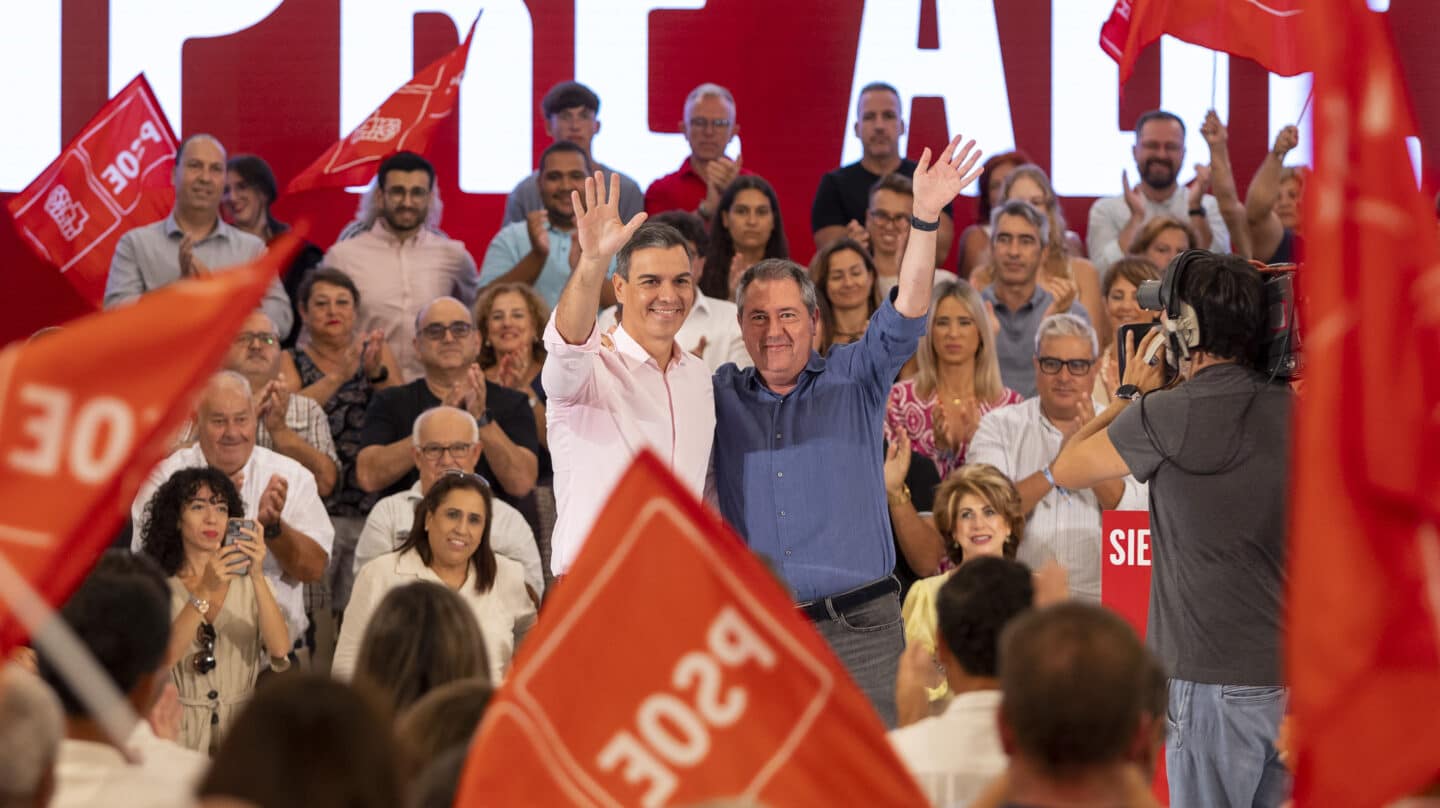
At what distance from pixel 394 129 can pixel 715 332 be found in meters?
2.25

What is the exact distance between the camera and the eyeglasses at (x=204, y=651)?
20.1 ft

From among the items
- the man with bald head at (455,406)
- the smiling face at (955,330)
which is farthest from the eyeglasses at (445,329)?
the smiling face at (955,330)

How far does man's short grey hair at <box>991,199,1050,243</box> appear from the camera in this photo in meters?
8.06

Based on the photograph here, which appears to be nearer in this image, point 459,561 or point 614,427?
point 614,427

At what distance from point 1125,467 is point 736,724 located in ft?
5.80

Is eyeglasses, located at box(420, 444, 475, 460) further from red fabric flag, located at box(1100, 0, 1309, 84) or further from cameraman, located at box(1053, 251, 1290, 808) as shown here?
red fabric flag, located at box(1100, 0, 1309, 84)

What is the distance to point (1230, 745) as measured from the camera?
14.1 ft

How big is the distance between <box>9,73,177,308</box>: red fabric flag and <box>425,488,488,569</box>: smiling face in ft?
9.98

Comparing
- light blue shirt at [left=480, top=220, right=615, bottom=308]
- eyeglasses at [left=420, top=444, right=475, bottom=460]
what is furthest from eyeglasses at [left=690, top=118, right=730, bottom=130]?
eyeglasses at [left=420, top=444, right=475, bottom=460]

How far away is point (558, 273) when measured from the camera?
8.34m

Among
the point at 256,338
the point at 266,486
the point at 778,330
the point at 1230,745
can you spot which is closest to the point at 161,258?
the point at 256,338

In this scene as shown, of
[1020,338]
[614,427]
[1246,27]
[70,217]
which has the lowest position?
[614,427]

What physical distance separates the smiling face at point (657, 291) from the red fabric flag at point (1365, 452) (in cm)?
202

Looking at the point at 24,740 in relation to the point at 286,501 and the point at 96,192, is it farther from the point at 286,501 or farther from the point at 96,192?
the point at 96,192
